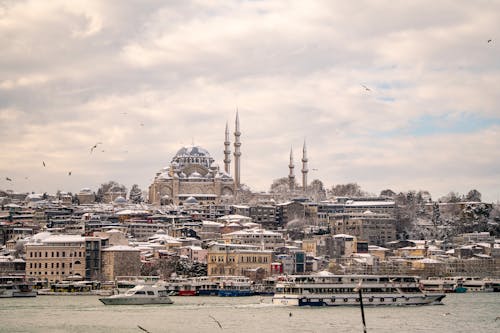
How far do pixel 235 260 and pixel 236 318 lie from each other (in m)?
40.0

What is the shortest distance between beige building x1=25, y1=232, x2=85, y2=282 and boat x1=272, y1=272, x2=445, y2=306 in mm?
32005

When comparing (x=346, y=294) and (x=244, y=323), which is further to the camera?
(x=346, y=294)

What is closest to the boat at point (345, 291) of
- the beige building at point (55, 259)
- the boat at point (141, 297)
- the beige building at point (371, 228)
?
the boat at point (141, 297)

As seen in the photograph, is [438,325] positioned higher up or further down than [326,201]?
further down

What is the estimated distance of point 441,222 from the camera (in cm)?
13400

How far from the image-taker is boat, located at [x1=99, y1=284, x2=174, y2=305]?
67.2m

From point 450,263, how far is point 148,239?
92.1 feet

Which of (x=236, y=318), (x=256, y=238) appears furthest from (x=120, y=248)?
(x=236, y=318)

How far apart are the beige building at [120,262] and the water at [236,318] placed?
2236cm

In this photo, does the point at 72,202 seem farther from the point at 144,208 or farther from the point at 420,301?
the point at 420,301

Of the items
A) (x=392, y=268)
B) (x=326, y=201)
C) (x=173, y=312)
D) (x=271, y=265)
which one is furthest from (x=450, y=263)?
(x=173, y=312)

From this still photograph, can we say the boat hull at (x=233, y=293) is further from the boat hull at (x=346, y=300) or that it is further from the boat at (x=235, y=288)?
the boat hull at (x=346, y=300)

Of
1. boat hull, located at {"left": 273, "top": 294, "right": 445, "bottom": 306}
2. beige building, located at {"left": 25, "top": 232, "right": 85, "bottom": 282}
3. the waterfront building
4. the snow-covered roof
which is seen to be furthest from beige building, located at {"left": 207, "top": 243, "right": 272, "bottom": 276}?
boat hull, located at {"left": 273, "top": 294, "right": 445, "bottom": 306}

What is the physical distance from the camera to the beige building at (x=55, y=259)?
94.1 m
